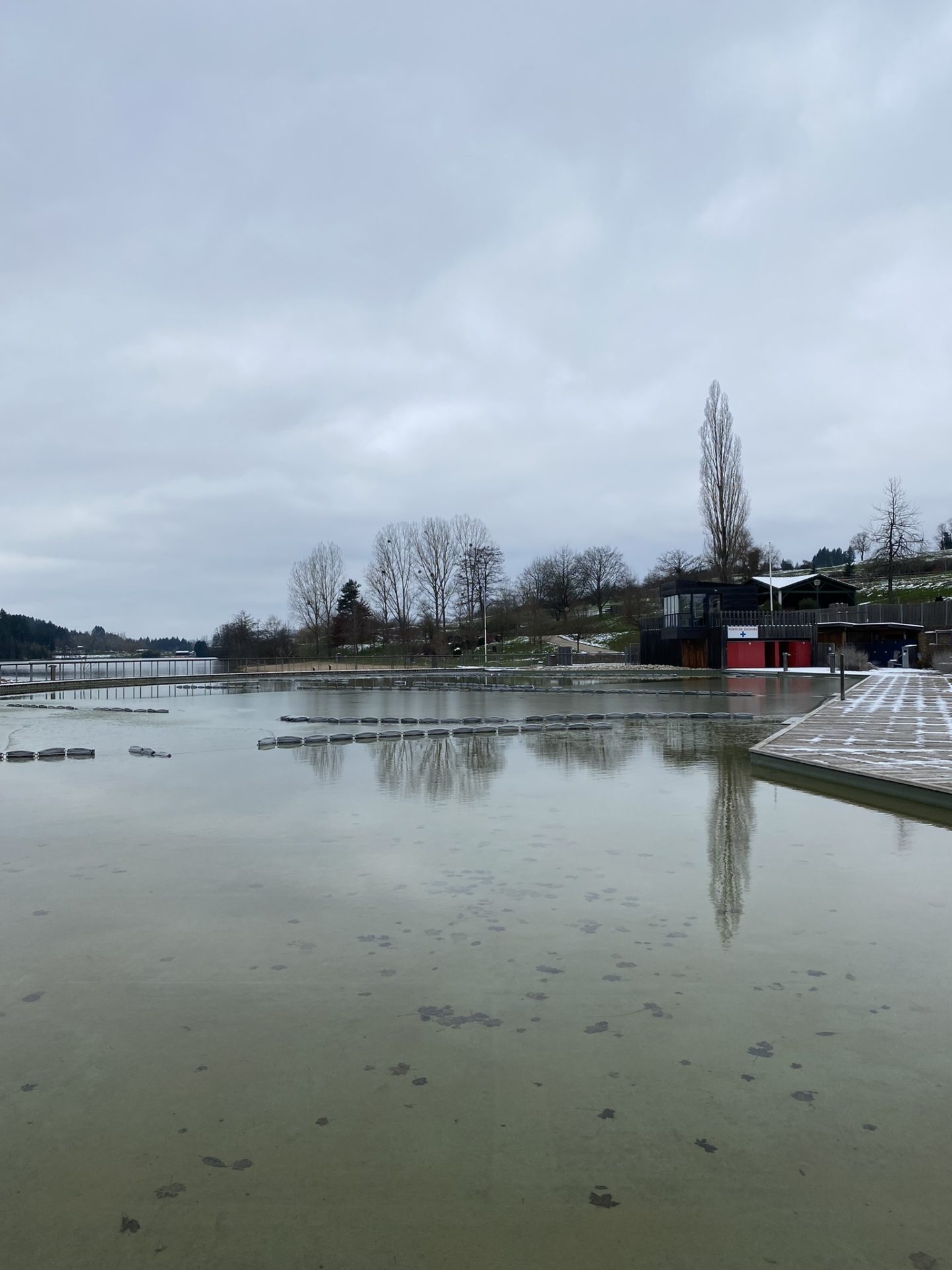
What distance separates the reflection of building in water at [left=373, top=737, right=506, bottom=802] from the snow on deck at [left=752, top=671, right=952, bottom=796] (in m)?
4.17

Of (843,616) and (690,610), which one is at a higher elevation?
(690,610)

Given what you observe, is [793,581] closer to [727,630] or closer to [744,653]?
[744,653]

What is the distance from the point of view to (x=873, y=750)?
12570mm

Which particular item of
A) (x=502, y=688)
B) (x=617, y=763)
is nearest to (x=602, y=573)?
(x=502, y=688)

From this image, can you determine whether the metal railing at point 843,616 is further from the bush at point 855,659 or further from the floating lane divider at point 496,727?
the floating lane divider at point 496,727

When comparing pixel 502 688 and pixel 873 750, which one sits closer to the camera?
pixel 873 750

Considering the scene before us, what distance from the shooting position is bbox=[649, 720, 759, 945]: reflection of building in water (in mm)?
5980

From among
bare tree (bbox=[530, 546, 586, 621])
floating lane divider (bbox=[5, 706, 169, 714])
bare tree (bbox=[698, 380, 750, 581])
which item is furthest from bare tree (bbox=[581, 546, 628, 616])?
floating lane divider (bbox=[5, 706, 169, 714])

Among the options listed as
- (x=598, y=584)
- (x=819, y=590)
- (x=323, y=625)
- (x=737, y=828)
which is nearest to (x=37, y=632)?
(x=323, y=625)

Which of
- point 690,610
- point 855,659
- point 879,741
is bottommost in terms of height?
point 879,741

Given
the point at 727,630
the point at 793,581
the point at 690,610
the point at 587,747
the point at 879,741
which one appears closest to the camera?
the point at 879,741

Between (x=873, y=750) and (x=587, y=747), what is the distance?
453cm

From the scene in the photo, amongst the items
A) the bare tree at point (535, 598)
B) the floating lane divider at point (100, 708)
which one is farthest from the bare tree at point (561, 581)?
the floating lane divider at point (100, 708)

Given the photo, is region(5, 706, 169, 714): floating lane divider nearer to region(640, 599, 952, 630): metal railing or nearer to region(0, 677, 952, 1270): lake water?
region(0, 677, 952, 1270): lake water
